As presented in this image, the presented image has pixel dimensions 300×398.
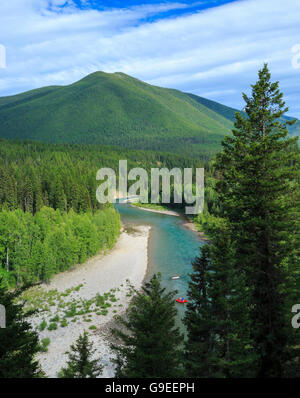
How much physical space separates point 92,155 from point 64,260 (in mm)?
152548

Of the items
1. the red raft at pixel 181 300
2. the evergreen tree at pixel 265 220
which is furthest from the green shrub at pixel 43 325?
the evergreen tree at pixel 265 220

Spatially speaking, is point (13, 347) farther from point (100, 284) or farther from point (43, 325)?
point (100, 284)

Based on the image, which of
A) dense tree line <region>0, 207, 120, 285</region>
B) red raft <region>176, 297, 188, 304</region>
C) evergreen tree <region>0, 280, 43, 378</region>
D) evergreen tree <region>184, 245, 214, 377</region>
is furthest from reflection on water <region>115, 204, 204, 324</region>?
evergreen tree <region>0, 280, 43, 378</region>

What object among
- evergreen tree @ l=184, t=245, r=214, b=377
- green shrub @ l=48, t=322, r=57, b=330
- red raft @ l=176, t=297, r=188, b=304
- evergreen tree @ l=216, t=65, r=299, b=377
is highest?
evergreen tree @ l=216, t=65, r=299, b=377

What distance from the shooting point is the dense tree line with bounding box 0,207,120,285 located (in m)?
46.0

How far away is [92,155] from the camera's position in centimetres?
19788

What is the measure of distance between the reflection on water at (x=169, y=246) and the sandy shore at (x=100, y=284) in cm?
281

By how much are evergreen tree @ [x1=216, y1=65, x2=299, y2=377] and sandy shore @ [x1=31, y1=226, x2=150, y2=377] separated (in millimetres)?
19318

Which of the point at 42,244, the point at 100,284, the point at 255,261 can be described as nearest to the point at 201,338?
the point at 255,261

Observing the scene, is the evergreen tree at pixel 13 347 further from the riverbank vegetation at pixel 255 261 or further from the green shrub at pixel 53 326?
the green shrub at pixel 53 326

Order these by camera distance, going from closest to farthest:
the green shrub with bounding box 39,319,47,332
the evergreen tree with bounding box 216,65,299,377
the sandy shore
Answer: the evergreen tree with bounding box 216,65,299,377 → the sandy shore → the green shrub with bounding box 39,319,47,332

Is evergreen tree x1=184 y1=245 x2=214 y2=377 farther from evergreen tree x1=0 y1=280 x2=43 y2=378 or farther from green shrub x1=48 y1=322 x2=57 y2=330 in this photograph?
green shrub x1=48 y1=322 x2=57 y2=330
